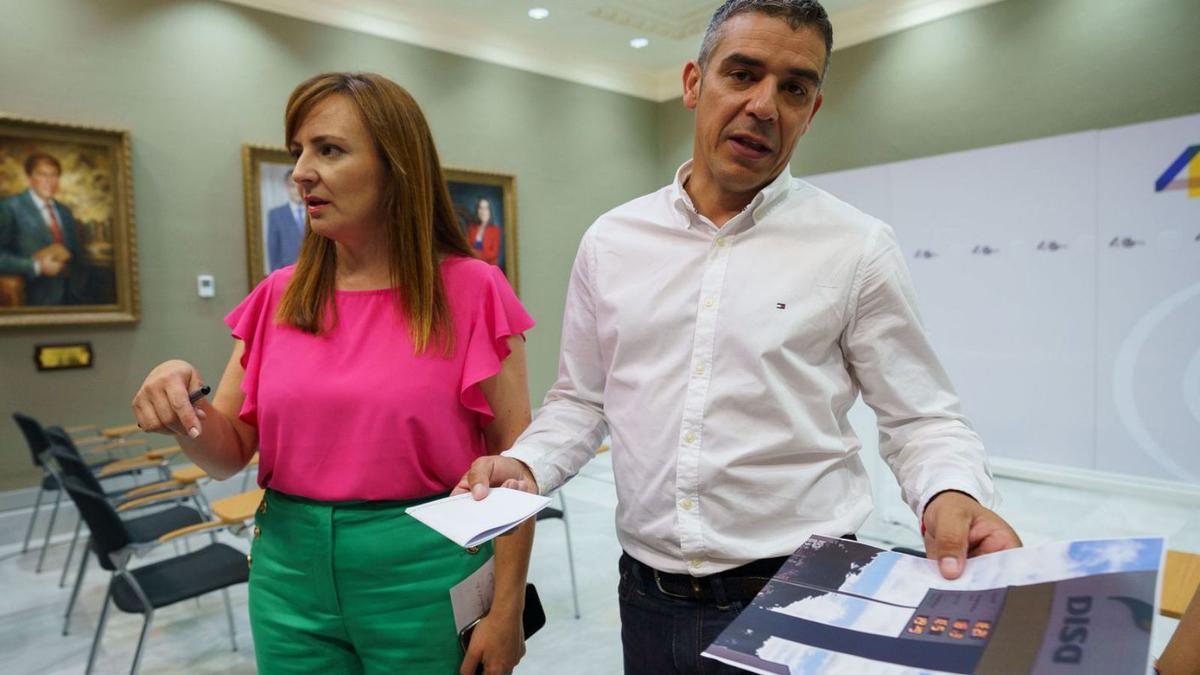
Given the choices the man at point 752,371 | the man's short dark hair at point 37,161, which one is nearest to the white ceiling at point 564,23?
the man's short dark hair at point 37,161

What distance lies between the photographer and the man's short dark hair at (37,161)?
173 inches

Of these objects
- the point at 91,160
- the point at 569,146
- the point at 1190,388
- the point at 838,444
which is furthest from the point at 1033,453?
the point at 91,160

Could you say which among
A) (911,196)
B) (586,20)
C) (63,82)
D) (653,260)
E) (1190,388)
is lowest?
(1190,388)

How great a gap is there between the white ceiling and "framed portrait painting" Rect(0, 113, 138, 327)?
146 cm

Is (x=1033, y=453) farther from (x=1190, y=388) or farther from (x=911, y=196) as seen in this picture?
(x=911, y=196)

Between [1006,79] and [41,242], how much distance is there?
6428 millimetres

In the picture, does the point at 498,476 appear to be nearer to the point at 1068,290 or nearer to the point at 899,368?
the point at 899,368

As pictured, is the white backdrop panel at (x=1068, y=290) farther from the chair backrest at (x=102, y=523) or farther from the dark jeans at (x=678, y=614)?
the chair backrest at (x=102, y=523)

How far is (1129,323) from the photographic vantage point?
16.2 feet

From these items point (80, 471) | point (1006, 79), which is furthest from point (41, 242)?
point (1006, 79)

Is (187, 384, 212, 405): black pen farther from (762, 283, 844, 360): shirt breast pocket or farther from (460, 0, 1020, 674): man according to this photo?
(762, 283, 844, 360): shirt breast pocket

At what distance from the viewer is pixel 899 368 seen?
3.50ft

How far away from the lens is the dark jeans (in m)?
1.09

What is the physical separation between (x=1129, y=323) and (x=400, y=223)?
524 centimetres
